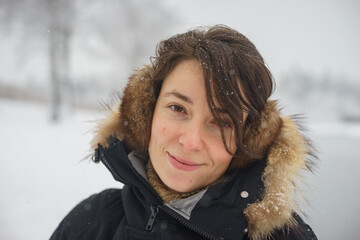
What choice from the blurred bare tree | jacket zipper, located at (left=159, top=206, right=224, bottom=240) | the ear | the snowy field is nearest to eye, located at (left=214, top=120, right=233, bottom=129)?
the ear

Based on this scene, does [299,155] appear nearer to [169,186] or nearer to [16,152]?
[169,186]

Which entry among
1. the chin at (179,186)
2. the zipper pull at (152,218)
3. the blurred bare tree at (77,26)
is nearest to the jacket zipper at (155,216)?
the zipper pull at (152,218)

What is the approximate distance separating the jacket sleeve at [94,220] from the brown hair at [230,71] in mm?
785

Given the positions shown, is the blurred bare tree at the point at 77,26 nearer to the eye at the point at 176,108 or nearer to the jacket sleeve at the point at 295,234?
the eye at the point at 176,108

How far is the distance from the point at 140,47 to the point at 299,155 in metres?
15.4

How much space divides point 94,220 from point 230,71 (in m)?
1.11

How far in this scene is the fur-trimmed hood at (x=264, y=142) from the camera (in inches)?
46.1

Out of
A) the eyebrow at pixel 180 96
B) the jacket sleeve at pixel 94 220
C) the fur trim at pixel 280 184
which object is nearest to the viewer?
the fur trim at pixel 280 184

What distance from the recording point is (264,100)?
1347 mm

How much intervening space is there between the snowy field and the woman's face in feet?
1.92

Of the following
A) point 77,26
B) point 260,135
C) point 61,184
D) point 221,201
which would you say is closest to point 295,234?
point 221,201

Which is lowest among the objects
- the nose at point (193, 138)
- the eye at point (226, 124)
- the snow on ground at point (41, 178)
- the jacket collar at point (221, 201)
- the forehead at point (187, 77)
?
the snow on ground at point (41, 178)

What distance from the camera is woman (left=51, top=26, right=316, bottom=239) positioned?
1210 mm

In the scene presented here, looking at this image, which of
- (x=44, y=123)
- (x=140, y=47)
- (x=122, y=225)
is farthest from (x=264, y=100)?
(x=140, y=47)
